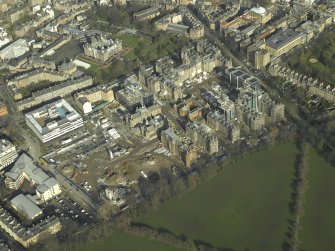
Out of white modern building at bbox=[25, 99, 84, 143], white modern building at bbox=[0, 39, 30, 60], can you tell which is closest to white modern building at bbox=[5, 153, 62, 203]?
white modern building at bbox=[25, 99, 84, 143]

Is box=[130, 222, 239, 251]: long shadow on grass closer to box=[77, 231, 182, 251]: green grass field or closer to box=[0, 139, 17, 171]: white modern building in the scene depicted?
box=[77, 231, 182, 251]: green grass field

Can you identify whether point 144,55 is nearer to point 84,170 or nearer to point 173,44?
point 173,44

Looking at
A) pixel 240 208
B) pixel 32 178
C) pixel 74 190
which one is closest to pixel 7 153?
pixel 32 178

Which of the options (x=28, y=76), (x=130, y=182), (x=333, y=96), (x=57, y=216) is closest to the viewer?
(x=57, y=216)

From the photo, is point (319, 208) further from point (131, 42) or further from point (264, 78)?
point (131, 42)

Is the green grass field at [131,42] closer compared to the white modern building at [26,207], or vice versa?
the white modern building at [26,207]

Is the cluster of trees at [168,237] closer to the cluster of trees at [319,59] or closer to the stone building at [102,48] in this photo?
the cluster of trees at [319,59]

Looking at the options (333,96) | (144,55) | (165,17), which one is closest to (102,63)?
(144,55)

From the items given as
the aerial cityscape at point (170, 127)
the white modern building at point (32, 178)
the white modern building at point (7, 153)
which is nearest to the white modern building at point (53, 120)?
the aerial cityscape at point (170, 127)
